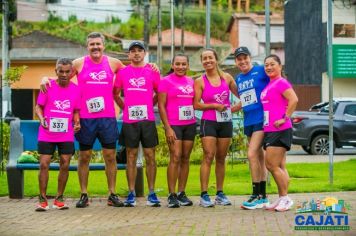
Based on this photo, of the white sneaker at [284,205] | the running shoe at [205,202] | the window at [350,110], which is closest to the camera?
the white sneaker at [284,205]

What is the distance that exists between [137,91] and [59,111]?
3.62ft

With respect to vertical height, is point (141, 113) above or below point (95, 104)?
below

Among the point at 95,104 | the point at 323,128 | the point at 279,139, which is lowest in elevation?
the point at 323,128

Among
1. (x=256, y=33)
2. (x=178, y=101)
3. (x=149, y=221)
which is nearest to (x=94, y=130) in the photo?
(x=178, y=101)

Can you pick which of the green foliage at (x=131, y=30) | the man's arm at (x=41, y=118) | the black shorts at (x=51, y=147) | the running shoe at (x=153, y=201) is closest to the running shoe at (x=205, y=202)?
the running shoe at (x=153, y=201)

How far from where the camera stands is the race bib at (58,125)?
33.4ft

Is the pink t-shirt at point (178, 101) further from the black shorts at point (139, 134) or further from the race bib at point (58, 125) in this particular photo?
the race bib at point (58, 125)

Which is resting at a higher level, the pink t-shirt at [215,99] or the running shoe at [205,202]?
the pink t-shirt at [215,99]

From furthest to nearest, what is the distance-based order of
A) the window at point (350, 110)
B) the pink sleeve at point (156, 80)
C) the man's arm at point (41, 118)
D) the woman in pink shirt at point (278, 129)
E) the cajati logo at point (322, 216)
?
the window at point (350, 110), the pink sleeve at point (156, 80), the man's arm at point (41, 118), the woman in pink shirt at point (278, 129), the cajati logo at point (322, 216)

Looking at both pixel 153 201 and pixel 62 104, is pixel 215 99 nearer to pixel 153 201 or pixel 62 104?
pixel 153 201

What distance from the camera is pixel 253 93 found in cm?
1005

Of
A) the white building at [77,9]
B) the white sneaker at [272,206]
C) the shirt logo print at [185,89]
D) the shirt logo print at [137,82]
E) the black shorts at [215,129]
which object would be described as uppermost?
the white building at [77,9]

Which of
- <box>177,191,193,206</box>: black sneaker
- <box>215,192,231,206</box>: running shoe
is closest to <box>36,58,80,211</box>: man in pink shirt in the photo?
<box>177,191,193,206</box>: black sneaker

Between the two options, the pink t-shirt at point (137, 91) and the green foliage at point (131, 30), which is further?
the green foliage at point (131, 30)
